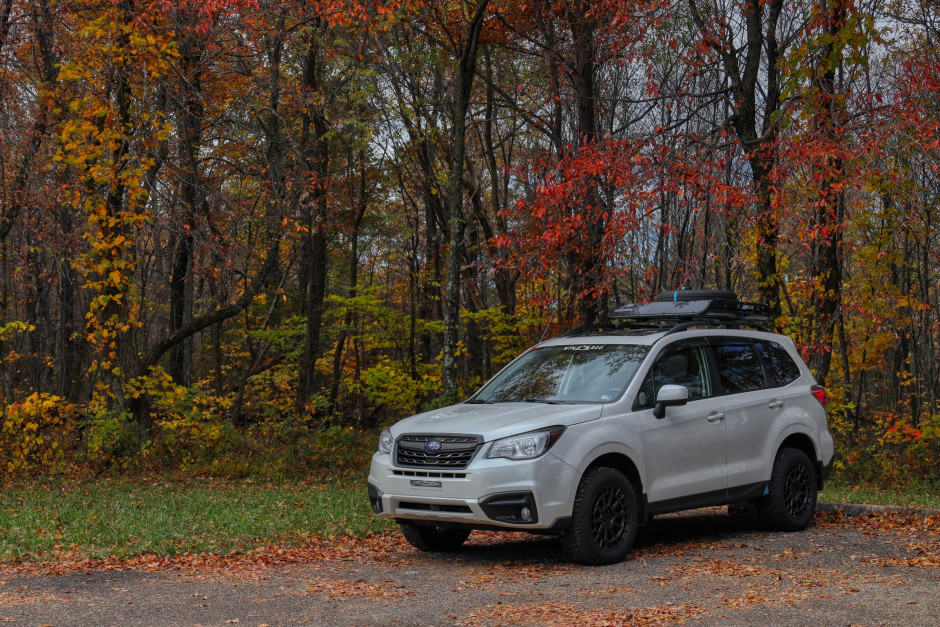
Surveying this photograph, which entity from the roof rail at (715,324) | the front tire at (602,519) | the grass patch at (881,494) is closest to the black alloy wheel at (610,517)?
the front tire at (602,519)

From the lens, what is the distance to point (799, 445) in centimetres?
976

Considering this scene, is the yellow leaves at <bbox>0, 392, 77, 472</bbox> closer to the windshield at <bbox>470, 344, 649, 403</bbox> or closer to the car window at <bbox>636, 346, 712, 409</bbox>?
the windshield at <bbox>470, 344, 649, 403</bbox>

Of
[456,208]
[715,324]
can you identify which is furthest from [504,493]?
[456,208]

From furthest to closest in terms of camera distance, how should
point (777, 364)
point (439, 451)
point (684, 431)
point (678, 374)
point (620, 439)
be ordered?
point (777, 364) → point (678, 374) → point (684, 431) → point (620, 439) → point (439, 451)

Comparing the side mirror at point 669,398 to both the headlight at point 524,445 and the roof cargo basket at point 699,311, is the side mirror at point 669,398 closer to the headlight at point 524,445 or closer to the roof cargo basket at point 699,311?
the roof cargo basket at point 699,311

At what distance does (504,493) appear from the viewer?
7191 mm

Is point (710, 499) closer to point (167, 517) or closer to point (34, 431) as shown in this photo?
point (167, 517)

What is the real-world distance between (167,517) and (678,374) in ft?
19.6

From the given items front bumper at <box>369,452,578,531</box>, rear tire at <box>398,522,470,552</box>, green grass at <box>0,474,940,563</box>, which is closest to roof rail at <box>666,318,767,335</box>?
front bumper at <box>369,452,578,531</box>

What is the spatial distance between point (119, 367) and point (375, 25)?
7.98 metres

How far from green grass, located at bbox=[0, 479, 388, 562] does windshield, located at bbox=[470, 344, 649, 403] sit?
2372mm

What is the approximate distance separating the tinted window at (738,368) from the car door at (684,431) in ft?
0.78

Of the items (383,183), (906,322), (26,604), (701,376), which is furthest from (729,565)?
(383,183)

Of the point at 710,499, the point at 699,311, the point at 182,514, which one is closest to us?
the point at 710,499
